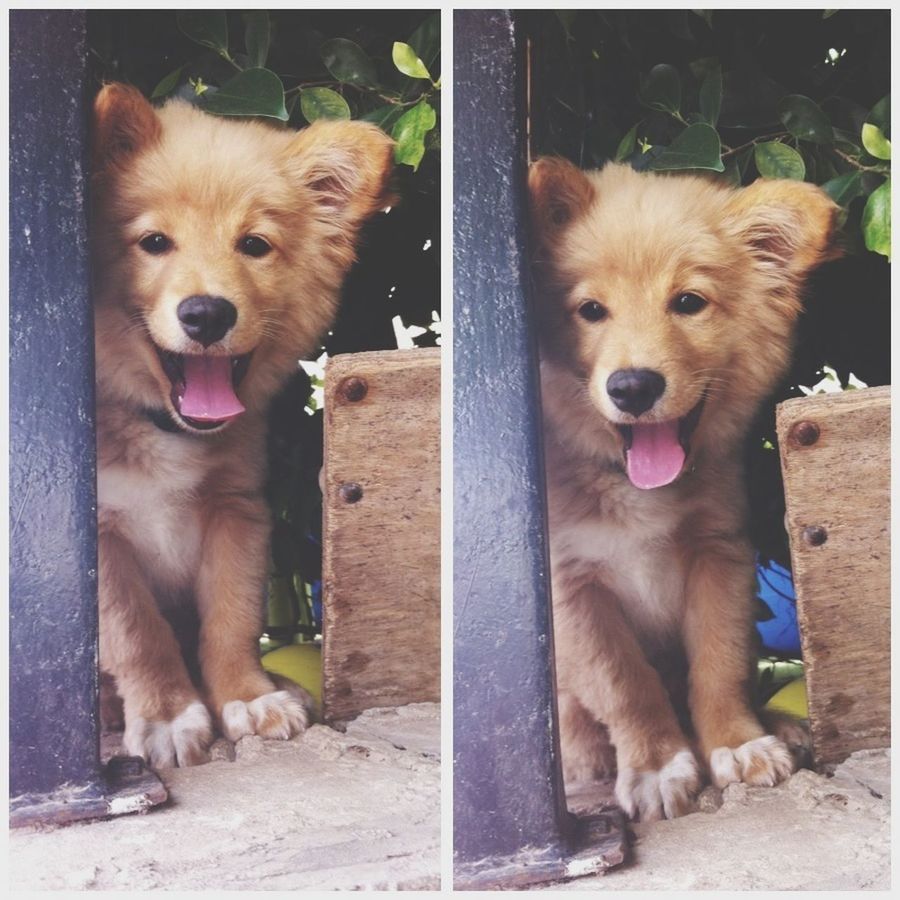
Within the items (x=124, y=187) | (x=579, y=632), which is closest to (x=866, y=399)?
(x=579, y=632)

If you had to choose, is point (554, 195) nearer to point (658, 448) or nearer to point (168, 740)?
point (658, 448)

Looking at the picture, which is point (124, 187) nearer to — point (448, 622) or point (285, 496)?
point (285, 496)

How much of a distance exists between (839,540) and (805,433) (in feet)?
0.76

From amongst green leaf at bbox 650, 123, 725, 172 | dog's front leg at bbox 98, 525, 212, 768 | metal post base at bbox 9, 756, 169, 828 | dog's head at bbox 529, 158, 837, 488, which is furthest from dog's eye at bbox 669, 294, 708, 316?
metal post base at bbox 9, 756, 169, 828

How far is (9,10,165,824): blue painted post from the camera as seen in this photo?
237cm

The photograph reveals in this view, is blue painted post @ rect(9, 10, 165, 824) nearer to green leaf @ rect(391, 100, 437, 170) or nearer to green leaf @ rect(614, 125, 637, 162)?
green leaf @ rect(391, 100, 437, 170)

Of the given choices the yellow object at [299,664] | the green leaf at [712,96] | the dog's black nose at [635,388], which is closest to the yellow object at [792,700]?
the dog's black nose at [635,388]

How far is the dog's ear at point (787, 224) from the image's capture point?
95.8 inches

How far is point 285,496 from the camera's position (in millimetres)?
2572

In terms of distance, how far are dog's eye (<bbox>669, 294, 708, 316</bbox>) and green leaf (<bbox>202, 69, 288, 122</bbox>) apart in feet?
2.89

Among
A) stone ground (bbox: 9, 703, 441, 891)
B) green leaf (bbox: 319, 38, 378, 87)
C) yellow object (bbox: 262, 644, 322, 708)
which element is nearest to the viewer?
stone ground (bbox: 9, 703, 441, 891)

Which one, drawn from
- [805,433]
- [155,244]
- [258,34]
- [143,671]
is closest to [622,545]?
[805,433]

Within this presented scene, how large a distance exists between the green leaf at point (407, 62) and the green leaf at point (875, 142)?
89 cm

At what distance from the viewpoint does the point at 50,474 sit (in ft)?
7.82
